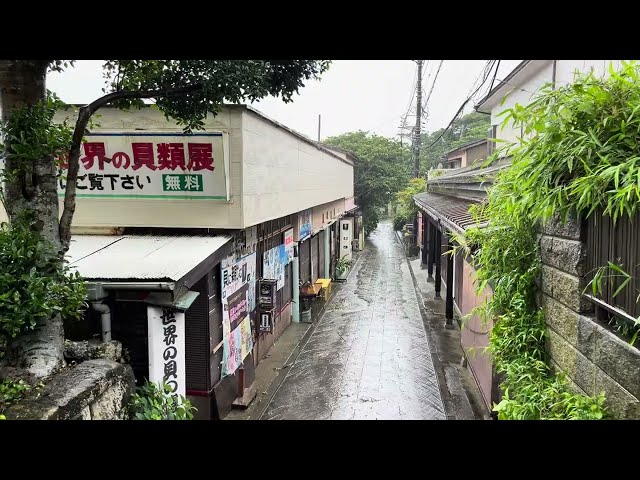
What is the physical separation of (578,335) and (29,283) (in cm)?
505

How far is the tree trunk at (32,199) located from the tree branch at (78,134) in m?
0.12

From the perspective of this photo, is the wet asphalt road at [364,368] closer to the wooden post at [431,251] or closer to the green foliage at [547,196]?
the wooden post at [431,251]

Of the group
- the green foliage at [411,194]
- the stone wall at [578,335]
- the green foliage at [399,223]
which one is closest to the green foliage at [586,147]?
the stone wall at [578,335]

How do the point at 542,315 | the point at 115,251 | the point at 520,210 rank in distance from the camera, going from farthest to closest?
1. the point at 115,251
2. the point at 542,315
3. the point at 520,210

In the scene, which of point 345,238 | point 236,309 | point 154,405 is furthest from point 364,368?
point 345,238

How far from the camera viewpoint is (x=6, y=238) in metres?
4.62

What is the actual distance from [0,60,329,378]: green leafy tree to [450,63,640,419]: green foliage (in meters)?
2.62

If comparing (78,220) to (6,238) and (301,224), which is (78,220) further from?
(301,224)

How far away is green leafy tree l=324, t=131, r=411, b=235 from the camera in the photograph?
40.4 meters

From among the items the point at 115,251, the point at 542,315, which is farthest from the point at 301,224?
the point at 542,315

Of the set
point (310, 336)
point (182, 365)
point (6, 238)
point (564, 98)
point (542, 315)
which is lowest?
point (310, 336)

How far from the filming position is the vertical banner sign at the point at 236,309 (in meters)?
9.48

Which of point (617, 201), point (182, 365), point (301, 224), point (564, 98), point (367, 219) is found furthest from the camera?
point (367, 219)

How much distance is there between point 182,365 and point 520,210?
5.13 meters
